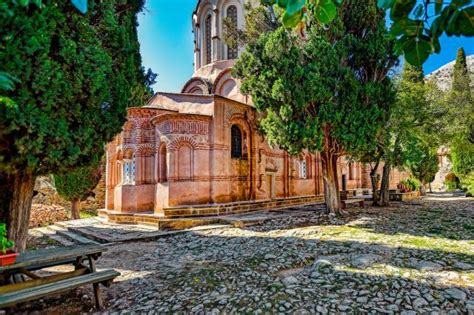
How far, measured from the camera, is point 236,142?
1462 cm

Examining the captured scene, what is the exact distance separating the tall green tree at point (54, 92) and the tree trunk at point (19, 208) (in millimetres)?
15

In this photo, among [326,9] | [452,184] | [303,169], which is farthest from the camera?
[452,184]

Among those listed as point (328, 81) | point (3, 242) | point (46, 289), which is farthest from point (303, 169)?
point (3, 242)

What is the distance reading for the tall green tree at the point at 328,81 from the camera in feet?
33.6

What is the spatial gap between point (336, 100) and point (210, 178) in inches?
247

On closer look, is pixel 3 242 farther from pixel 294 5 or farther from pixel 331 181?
pixel 331 181

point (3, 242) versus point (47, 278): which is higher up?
point (3, 242)

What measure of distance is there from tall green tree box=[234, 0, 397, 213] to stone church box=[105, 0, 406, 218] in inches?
125

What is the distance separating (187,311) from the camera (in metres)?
3.94

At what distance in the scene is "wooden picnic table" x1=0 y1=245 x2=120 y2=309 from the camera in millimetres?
3641

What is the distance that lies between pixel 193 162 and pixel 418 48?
38.7 ft

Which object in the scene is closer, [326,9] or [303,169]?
[326,9]

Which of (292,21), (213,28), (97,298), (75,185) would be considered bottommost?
(97,298)

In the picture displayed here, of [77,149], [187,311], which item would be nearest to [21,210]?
[77,149]
